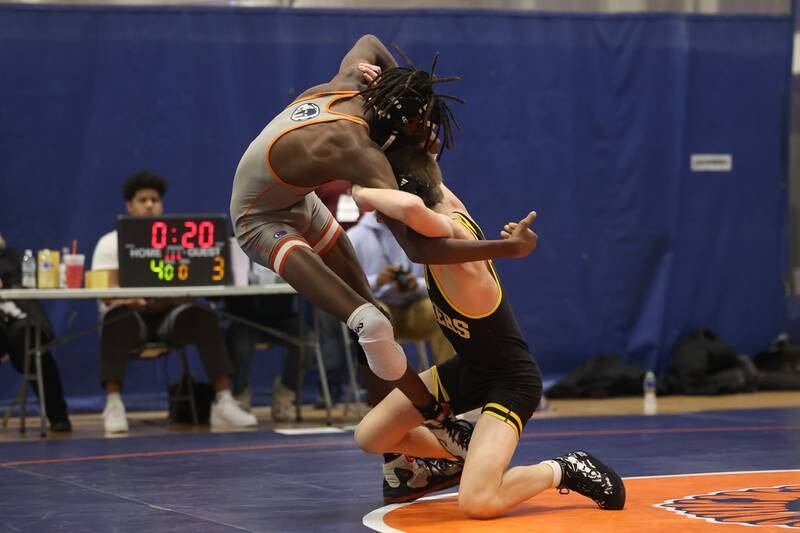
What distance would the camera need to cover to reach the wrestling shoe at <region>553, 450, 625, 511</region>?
3.94 m

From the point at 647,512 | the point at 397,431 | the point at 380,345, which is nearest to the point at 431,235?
the point at 380,345

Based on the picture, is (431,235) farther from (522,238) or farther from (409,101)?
(409,101)

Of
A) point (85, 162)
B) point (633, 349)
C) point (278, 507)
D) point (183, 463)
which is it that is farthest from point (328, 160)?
point (633, 349)

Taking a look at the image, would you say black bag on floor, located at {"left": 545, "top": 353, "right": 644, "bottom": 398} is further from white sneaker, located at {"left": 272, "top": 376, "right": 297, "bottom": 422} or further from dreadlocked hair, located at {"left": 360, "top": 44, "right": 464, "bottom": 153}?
dreadlocked hair, located at {"left": 360, "top": 44, "right": 464, "bottom": 153}

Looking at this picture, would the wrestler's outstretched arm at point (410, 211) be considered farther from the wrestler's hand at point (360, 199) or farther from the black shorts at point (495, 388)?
the black shorts at point (495, 388)

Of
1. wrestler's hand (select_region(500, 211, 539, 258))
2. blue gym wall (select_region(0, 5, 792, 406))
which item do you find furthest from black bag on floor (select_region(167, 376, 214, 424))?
wrestler's hand (select_region(500, 211, 539, 258))

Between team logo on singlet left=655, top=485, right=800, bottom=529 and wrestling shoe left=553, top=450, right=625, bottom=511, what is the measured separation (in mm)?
176

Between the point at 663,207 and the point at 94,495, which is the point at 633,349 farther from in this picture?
the point at 94,495

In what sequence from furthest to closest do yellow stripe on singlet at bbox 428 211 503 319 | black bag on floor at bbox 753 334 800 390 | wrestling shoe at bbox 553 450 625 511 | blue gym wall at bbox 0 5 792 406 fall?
black bag on floor at bbox 753 334 800 390 < blue gym wall at bbox 0 5 792 406 < yellow stripe on singlet at bbox 428 211 503 319 < wrestling shoe at bbox 553 450 625 511

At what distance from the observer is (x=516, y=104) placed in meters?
9.30

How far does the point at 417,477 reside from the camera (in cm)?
429

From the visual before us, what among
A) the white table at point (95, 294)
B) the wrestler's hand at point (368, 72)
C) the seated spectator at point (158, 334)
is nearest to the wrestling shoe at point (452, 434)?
the wrestler's hand at point (368, 72)

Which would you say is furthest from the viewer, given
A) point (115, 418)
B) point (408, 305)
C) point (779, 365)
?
point (779, 365)

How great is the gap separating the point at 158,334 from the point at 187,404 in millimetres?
523
